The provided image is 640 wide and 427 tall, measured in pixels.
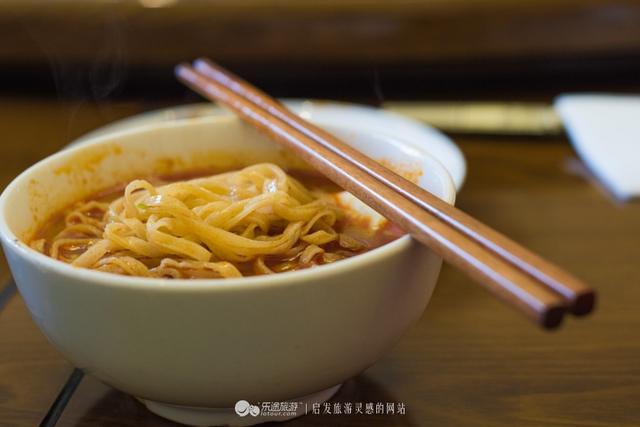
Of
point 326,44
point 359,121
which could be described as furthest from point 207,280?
point 326,44

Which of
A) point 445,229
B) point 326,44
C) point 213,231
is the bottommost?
point 326,44

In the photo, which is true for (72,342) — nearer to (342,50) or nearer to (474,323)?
(474,323)

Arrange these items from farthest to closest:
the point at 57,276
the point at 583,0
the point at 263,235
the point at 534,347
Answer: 1. the point at 583,0
2. the point at 534,347
3. the point at 263,235
4. the point at 57,276

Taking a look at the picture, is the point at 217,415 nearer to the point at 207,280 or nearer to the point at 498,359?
the point at 207,280

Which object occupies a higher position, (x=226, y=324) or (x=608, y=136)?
(x=226, y=324)

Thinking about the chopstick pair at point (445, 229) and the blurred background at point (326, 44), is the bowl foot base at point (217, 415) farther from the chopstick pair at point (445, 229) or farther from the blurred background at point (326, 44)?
the blurred background at point (326, 44)

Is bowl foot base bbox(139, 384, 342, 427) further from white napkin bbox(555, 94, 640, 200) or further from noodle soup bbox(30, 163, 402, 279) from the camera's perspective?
white napkin bbox(555, 94, 640, 200)

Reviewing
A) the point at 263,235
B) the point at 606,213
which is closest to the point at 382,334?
the point at 263,235

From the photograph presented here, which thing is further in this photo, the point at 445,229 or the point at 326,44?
the point at 326,44
